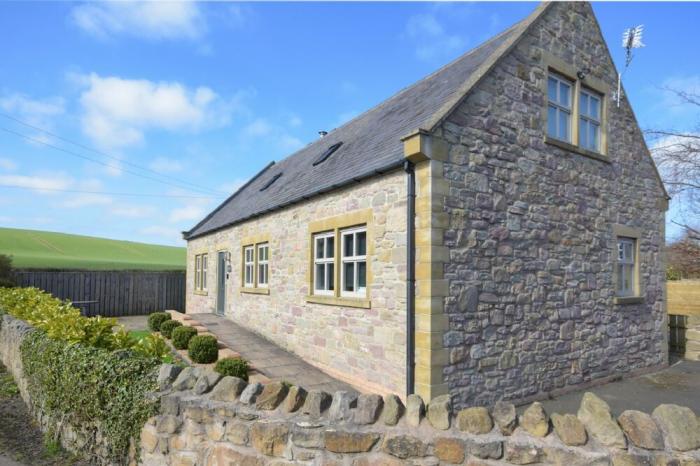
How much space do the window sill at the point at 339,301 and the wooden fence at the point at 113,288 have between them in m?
14.2

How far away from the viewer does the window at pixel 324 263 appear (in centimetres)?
911

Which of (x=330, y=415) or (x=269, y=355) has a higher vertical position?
(x=330, y=415)

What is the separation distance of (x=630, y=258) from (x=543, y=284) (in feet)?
12.6

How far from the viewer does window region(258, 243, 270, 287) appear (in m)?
12.3

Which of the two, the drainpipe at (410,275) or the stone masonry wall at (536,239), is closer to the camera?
the drainpipe at (410,275)

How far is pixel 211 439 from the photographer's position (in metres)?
3.71

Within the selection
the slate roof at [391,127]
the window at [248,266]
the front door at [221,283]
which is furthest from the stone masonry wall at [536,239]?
the front door at [221,283]

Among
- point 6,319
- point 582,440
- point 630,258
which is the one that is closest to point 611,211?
point 630,258

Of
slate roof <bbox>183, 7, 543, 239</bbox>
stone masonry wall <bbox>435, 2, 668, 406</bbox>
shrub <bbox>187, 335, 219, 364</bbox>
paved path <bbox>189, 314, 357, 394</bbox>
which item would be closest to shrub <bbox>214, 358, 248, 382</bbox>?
paved path <bbox>189, 314, 357, 394</bbox>

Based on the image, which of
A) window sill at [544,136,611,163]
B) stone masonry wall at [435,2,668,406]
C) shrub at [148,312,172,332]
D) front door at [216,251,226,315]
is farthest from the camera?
front door at [216,251,226,315]

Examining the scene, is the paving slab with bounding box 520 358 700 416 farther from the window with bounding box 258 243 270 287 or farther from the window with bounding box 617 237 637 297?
the window with bounding box 258 243 270 287

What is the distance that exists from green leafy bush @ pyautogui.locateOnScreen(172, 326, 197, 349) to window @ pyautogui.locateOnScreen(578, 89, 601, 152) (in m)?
10.3

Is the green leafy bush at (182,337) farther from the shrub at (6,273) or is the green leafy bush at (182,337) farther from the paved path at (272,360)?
the shrub at (6,273)

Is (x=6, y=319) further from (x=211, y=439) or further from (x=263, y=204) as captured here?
(x=211, y=439)
